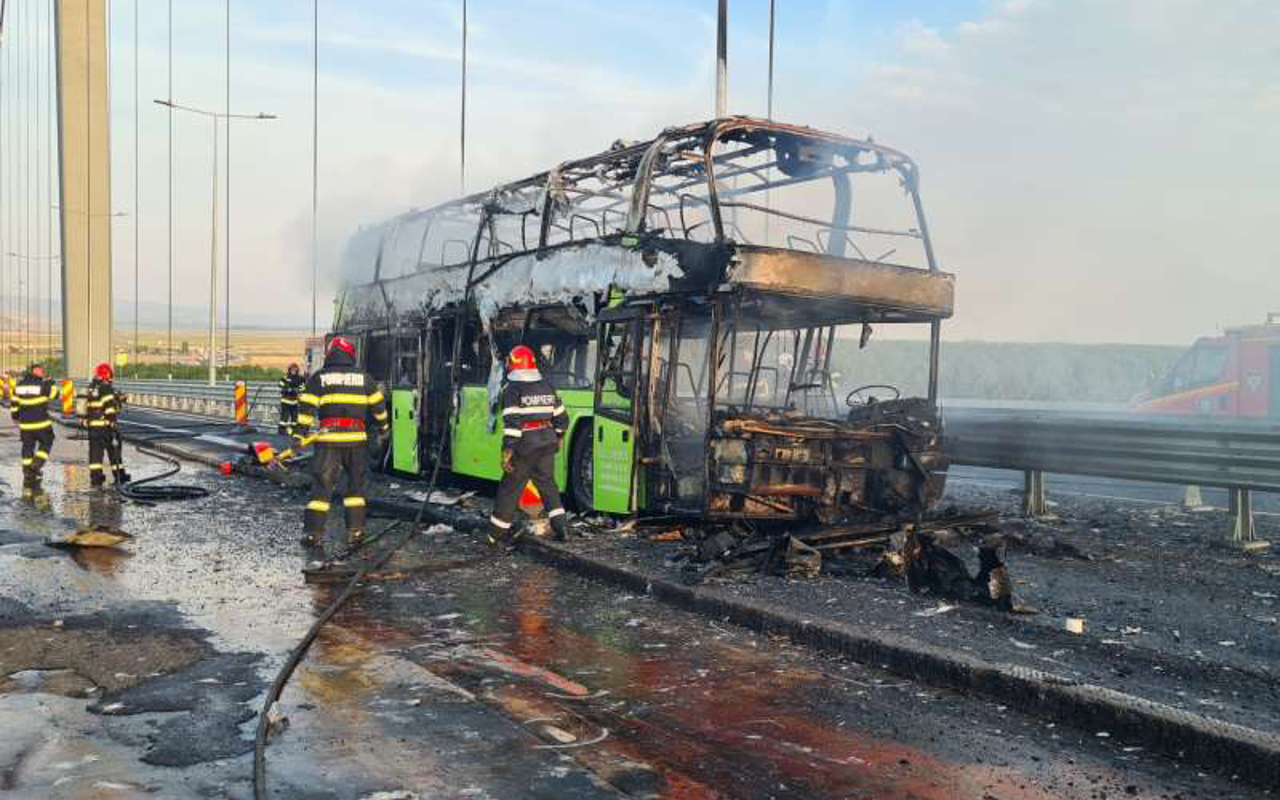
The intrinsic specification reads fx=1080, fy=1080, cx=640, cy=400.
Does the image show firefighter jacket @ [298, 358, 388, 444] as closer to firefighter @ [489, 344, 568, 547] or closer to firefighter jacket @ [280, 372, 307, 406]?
firefighter @ [489, 344, 568, 547]

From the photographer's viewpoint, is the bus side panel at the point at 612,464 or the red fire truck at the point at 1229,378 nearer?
the bus side panel at the point at 612,464

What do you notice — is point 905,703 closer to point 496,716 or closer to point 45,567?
point 496,716

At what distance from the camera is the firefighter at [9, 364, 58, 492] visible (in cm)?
1409

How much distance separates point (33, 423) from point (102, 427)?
96cm

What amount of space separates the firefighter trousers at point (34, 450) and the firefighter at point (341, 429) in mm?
6550

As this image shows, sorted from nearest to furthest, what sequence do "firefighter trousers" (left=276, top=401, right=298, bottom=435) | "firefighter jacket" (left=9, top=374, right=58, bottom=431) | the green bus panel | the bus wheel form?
the bus wheel → the green bus panel → "firefighter jacket" (left=9, top=374, right=58, bottom=431) → "firefighter trousers" (left=276, top=401, right=298, bottom=435)

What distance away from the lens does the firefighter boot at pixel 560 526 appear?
9.06 meters

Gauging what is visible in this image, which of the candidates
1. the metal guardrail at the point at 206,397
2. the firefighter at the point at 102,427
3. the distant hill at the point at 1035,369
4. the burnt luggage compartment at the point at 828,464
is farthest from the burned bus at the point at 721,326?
the distant hill at the point at 1035,369

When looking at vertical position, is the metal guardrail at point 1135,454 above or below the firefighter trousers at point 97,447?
above

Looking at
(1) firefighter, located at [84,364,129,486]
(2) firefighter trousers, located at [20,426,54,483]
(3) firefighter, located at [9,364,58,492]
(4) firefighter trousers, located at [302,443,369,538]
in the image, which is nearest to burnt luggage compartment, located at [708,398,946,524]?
(4) firefighter trousers, located at [302,443,369,538]

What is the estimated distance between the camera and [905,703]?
16.1 ft

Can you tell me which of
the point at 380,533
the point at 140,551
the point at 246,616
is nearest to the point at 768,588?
the point at 246,616

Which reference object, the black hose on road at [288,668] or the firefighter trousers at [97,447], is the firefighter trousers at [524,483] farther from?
the firefighter trousers at [97,447]

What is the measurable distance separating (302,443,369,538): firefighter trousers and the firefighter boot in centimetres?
173
